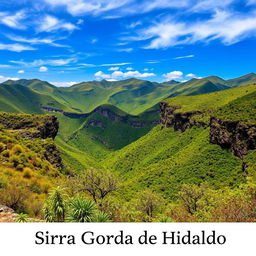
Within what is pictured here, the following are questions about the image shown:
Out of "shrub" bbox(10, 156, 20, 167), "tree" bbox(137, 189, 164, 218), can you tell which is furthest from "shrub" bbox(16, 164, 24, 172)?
"tree" bbox(137, 189, 164, 218)

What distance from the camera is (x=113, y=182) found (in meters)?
34.5

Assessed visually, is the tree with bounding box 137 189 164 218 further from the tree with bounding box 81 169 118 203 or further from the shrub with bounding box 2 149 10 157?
the shrub with bounding box 2 149 10 157

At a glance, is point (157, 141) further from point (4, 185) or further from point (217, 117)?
point (4, 185)

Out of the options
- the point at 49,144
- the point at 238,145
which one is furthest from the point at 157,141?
the point at 49,144

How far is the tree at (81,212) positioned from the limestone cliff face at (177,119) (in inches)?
5142

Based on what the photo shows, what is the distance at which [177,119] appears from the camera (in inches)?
6339

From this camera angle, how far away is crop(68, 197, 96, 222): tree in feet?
45.9

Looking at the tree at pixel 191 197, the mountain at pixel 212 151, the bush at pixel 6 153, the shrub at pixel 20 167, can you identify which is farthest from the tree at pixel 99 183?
the mountain at pixel 212 151

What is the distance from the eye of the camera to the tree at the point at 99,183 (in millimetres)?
33831

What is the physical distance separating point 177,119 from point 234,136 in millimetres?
70522

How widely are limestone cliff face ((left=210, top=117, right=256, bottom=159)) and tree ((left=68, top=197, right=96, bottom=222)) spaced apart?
7864 cm

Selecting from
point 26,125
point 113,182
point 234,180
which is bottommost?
point 234,180

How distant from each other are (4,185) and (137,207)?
3196 cm

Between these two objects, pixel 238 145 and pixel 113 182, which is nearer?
pixel 113 182
